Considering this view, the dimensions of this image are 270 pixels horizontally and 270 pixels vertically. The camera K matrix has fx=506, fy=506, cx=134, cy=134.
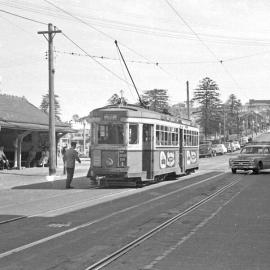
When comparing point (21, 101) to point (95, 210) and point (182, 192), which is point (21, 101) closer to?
point (182, 192)

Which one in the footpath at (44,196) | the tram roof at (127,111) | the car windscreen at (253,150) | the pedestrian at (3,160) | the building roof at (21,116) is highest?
the building roof at (21,116)

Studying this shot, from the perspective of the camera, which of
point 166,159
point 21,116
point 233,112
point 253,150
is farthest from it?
point 233,112

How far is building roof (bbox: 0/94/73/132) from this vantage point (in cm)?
2812

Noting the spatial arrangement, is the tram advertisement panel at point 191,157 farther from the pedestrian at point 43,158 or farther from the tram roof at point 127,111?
the pedestrian at point 43,158

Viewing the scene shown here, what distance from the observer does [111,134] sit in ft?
62.2

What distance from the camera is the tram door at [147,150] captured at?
1941cm

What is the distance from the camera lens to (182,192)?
55.5 feet

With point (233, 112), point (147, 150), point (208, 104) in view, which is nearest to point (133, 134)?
point (147, 150)

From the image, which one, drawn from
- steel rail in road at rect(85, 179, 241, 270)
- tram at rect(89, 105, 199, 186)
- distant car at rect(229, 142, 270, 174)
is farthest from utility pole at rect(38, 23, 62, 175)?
steel rail in road at rect(85, 179, 241, 270)

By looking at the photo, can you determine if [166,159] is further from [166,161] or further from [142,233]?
[142,233]

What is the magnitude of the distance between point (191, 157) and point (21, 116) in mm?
10955

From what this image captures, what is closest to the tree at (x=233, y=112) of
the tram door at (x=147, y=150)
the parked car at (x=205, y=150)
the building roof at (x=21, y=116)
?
the parked car at (x=205, y=150)

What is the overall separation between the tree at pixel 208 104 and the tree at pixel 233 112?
1218 inches

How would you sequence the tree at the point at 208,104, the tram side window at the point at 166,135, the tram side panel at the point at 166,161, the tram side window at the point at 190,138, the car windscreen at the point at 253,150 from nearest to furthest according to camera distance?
the tram side panel at the point at 166,161 → the tram side window at the point at 166,135 → the tram side window at the point at 190,138 → the car windscreen at the point at 253,150 → the tree at the point at 208,104
